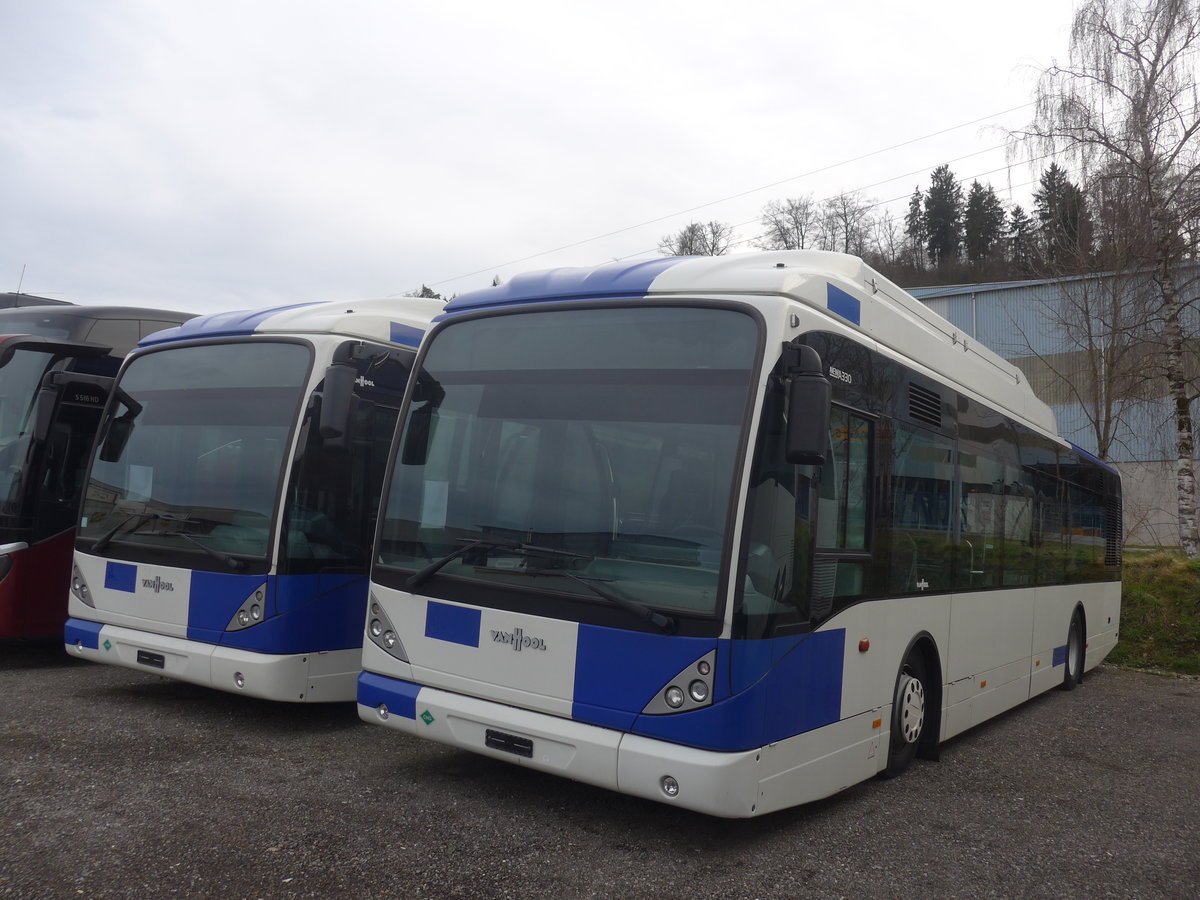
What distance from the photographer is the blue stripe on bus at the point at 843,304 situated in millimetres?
5340

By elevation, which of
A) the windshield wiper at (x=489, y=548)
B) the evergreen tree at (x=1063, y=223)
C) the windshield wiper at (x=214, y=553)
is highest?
the evergreen tree at (x=1063, y=223)

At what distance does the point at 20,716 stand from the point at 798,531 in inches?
213

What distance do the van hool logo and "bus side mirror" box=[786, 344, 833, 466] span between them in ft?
4.94

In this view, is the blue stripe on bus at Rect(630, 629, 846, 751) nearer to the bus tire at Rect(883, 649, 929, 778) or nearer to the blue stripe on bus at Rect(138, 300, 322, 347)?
the bus tire at Rect(883, 649, 929, 778)

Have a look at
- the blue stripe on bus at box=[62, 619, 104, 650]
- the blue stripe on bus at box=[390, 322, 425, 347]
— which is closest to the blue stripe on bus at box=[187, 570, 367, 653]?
the blue stripe on bus at box=[62, 619, 104, 650]

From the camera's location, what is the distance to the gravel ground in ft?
14.1

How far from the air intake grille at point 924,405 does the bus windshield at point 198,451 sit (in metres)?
3.91

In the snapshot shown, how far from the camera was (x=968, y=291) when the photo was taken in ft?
116

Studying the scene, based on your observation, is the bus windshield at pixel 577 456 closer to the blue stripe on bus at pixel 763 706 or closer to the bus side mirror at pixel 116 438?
the blue stripe on bus at pixel 763 706

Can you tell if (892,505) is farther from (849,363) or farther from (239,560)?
(239,560)

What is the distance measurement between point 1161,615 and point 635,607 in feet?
40.1

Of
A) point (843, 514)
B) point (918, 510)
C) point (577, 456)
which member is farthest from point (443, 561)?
point (918, 510)

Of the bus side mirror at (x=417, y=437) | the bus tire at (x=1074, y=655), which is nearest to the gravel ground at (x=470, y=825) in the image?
the bus side mirror at (x=417, y=437)

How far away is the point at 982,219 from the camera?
71500 mm
